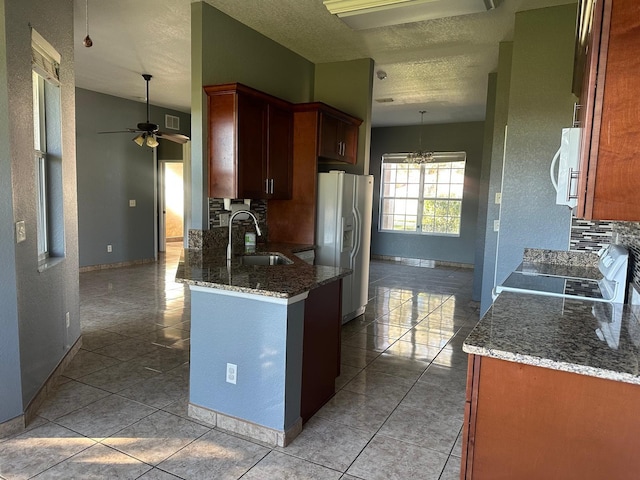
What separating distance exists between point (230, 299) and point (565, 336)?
1.58 meters

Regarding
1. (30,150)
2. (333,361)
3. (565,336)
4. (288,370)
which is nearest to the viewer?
(565,336)

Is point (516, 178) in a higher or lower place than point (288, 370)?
higher

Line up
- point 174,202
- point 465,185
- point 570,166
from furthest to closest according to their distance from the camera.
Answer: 1. point 174,202
2. point 465,185
3. point 570,166

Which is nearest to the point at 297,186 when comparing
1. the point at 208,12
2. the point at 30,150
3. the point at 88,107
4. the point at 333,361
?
the point at 208,12

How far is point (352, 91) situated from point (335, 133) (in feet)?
2.44

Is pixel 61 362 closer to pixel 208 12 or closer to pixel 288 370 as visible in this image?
pixel 288 370

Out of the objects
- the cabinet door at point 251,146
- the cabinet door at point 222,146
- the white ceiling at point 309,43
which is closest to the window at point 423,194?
the white ceiling at point 309,43

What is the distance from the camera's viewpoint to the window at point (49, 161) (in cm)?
292

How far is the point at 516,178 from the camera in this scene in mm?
3404

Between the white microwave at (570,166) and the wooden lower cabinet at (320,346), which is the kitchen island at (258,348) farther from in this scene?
the white microwave at (570,166)

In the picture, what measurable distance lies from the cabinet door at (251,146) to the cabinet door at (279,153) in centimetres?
9

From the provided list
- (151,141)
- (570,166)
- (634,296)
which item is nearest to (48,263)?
(570,166)

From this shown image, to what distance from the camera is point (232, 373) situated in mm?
2344

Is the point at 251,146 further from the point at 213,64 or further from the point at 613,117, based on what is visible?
the point at 613,117
